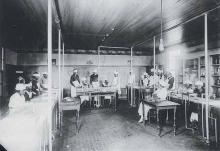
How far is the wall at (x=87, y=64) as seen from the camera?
12.0 metres

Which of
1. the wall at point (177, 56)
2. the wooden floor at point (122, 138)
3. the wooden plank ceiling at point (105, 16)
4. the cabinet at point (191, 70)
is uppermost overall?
the wooden plank ceiling at point (105, 16)

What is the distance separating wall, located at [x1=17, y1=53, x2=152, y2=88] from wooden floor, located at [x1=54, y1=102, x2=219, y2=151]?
21.4ft

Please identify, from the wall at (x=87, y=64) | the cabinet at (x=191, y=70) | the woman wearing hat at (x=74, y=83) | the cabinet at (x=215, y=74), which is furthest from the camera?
the wall at (x=87, y=64)

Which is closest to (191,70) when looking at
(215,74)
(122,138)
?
(215,74)

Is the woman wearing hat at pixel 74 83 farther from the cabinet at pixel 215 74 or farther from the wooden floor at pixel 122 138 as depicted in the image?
the cabinet at pixel 215 74

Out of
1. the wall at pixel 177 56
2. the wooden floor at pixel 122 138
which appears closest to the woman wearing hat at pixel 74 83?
the wooden floor at pixel 122 138

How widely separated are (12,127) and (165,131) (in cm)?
406

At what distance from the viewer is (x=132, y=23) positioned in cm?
645

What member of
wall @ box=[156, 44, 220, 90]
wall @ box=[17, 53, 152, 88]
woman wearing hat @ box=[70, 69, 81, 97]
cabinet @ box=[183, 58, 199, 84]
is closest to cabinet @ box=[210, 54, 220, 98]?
wall @ box=[156, 44, 220, 90]

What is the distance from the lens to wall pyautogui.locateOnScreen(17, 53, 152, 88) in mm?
12008

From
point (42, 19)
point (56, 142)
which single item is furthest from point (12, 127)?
point (42, 19)

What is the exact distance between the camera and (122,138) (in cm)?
496

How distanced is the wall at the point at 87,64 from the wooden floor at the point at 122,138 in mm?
6527

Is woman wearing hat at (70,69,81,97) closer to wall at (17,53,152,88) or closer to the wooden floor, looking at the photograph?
the wooden floor
